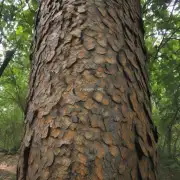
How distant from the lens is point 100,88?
695mm

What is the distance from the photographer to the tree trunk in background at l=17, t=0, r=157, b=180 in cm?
60

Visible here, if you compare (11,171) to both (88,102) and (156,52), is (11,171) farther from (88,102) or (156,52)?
(88,102)

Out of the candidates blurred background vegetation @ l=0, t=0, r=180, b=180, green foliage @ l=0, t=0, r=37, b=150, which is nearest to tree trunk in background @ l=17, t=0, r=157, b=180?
blurred background vegetation @ l=0, t=0, r=180, b=180

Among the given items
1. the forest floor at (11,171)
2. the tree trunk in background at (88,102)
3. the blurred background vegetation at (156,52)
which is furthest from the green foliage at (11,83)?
the tree trunk in background at (88,102)

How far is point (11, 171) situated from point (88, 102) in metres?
6.39

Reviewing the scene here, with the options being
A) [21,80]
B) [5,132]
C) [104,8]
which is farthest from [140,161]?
[5,132]

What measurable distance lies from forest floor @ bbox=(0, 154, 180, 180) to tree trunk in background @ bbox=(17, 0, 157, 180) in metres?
4.25

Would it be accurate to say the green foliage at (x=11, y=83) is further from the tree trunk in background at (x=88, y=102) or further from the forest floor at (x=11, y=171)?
the tree trunk in background at (x=88, y=102)

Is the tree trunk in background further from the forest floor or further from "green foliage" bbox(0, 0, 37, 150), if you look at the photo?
the forest floor

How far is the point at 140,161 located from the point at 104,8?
0.65 metres

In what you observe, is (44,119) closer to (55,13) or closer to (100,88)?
(100,88)

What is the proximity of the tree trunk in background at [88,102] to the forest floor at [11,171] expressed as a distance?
4.25m

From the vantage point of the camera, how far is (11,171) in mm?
6098

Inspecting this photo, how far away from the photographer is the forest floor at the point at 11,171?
4895mm
